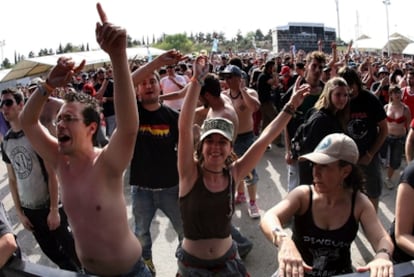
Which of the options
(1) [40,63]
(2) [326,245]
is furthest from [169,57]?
(1) [40,63]

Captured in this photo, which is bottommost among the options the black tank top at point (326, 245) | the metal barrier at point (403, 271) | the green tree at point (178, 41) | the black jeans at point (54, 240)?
the black jeans at point (54, 240)

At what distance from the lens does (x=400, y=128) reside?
619 centimetres

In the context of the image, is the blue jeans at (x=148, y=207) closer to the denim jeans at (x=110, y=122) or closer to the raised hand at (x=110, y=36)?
the raised hand at (x=110, y=36)

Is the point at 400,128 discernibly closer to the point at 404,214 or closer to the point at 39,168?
the point at 404,214

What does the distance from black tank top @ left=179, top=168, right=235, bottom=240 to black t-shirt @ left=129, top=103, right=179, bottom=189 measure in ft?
3.69

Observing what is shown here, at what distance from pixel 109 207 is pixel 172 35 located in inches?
4707

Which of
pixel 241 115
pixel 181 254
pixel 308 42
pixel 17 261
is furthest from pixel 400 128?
pixel 308 42

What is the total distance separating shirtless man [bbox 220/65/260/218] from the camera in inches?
198

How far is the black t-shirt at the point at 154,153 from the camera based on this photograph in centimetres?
352

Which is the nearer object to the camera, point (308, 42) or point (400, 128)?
point (400, 128)

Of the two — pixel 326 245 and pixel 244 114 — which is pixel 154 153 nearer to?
pixel 326 245

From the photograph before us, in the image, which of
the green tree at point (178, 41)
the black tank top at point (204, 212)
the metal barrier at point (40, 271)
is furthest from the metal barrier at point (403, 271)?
the green tree at point (178, 41)

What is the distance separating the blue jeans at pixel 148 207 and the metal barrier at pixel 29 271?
1.74m

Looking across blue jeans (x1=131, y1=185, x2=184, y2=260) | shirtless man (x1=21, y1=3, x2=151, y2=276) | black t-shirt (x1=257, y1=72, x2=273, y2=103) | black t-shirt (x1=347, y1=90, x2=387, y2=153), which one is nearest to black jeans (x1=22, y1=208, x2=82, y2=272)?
blue jeans (x1=131, y1=185, x2=184, y2=260)
